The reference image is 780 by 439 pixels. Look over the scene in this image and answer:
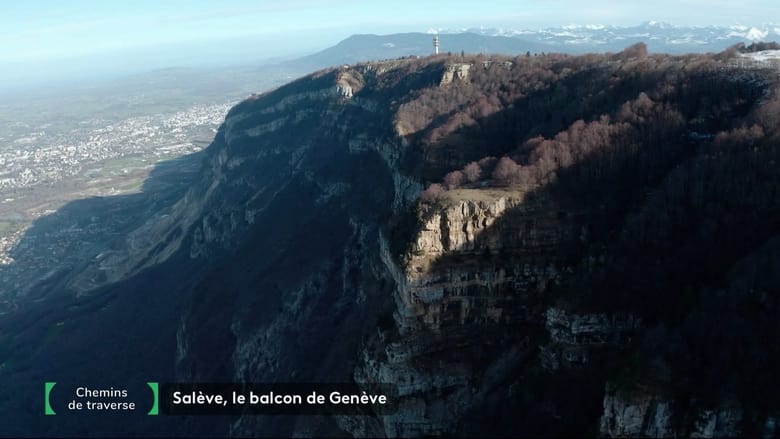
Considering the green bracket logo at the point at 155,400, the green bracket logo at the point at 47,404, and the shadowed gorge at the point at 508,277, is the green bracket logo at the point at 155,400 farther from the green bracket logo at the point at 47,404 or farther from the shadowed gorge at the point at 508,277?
the green bracket logo at the point at 47,404

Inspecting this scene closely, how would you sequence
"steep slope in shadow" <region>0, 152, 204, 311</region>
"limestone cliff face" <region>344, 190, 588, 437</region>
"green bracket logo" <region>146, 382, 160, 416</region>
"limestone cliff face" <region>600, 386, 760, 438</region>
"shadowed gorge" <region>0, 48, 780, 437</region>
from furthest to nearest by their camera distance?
"steep slope in shadow" <region>0, 152, 204, 311</region>, "green bracket logo" <region>146, 382, 160, 416</region>, "limestone cliff face" <region>344, 190, 588, 437</region>, "shadowed gorge" <region>0, 48, 780, 437</region>, "limestone cliff face" <region>600, 386, 760, 438</region>

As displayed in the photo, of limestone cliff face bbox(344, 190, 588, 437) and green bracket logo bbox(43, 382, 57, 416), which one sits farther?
green bracket logo bbox(43, 382, 57, 416)

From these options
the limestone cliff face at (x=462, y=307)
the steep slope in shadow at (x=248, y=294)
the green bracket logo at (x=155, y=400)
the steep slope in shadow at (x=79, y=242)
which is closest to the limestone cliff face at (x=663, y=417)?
the limestone cliff face at (x=462, y=307)

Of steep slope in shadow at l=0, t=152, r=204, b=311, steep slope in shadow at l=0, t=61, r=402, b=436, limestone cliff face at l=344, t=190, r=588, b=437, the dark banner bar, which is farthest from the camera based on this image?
steep slope in shadow at l=0, t=152, r=204, b=311

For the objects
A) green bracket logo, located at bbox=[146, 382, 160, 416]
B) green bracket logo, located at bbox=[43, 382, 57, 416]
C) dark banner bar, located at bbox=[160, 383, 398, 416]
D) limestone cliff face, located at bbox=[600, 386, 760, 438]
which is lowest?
green bracket logo, located at bbox=[43, 382, 57, 416]

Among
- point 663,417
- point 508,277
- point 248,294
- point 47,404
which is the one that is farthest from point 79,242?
point 663,417

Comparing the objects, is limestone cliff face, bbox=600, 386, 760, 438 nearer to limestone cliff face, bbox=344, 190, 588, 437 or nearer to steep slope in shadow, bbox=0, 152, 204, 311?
limestone cliff face, bbox=344, 190, 588, 437

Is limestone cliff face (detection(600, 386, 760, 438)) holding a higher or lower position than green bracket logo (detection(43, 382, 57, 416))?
higher

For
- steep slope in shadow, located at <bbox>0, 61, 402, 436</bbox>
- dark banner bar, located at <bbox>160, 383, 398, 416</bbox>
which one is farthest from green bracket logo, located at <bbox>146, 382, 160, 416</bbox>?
steep slope in shadow, located at <bbox>0, 61, 402, 436</bbox>

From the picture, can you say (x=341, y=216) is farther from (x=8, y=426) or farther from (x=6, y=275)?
(x=6, y=275)
